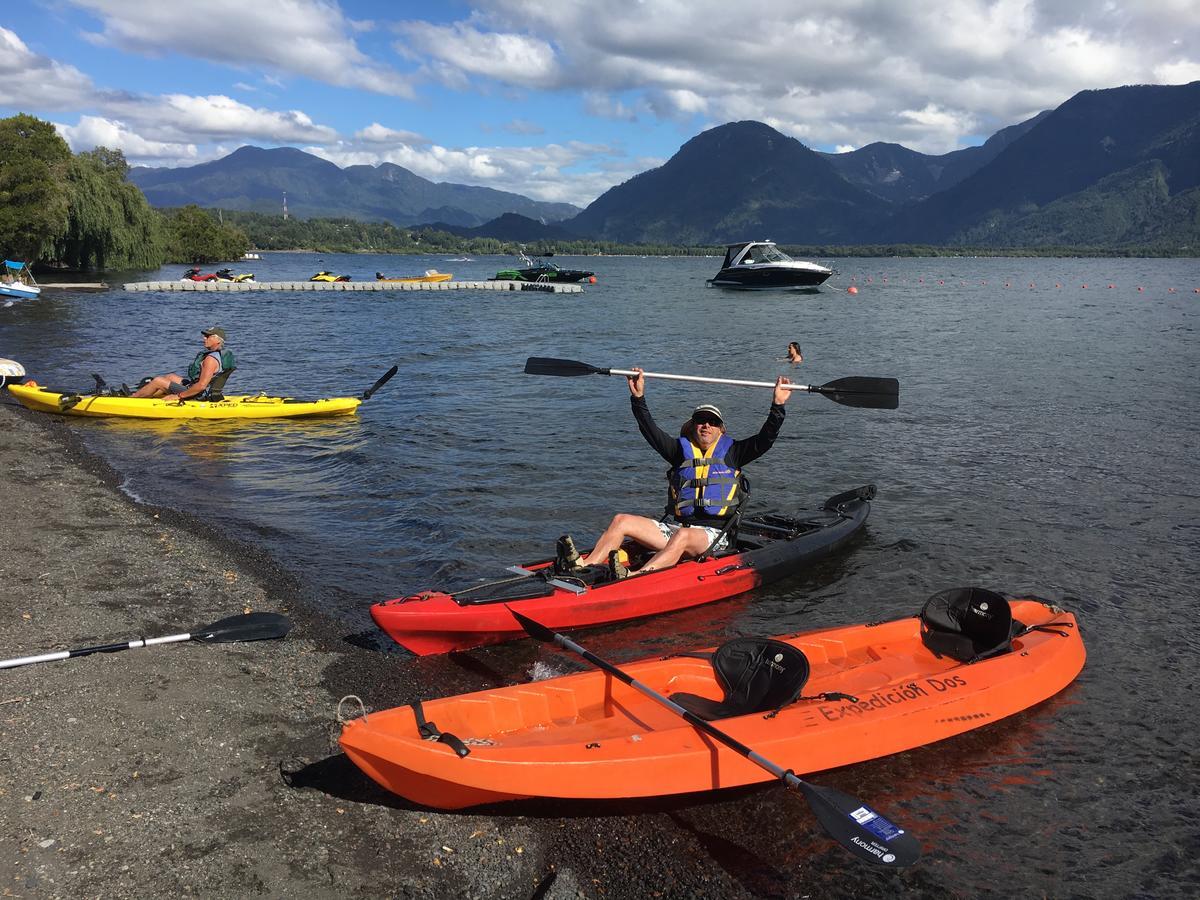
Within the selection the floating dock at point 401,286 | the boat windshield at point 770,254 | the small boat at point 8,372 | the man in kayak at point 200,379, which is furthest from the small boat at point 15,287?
the boat windshield at point 770,254

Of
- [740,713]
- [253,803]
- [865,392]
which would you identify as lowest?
[253,803]

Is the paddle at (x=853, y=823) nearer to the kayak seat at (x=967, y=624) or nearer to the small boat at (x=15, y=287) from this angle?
the kayak seat at (x=967, y=624)

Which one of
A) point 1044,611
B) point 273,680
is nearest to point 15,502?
point 273,680

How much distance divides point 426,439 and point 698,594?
30.3ft

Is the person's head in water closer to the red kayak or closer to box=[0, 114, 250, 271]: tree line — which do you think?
the red kayak

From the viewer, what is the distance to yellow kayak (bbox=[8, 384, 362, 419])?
16328 mm

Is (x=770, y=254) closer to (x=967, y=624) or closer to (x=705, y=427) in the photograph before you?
(x=705, y=427)

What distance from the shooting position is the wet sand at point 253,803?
182 inches

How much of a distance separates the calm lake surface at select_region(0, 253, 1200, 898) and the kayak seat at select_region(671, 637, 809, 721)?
60 cm

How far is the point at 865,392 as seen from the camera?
10234 mm

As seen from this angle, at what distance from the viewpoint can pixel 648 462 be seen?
49.4 feet

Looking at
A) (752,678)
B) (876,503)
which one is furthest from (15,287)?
(752,678)

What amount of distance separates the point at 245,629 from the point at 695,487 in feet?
14.8

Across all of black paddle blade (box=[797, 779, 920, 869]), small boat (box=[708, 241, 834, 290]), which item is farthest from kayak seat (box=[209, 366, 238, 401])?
small boat (box=[708, 241, 834, 290])
